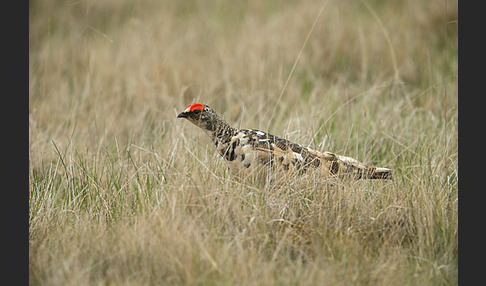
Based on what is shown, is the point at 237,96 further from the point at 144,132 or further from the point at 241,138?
the point at 241,138

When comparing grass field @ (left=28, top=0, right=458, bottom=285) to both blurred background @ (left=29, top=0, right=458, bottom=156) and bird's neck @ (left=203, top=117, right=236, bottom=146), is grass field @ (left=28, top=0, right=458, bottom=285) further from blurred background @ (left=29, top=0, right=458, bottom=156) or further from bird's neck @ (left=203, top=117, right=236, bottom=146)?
bird's neck @ (left=203, top=117, right=236, bottom=146)

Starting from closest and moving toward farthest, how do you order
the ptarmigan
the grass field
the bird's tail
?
the grass field
the ptarmigan
the bird's tail

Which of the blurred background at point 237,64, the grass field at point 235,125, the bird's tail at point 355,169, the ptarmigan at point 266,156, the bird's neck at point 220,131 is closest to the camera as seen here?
the grass field at point 235,125

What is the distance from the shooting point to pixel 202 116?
13.9 feet

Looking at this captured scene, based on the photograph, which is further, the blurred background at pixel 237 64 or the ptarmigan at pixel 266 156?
the blurred background at pixel 237 64

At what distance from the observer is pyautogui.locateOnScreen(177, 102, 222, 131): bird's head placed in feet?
13.8

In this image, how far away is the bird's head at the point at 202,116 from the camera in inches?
165

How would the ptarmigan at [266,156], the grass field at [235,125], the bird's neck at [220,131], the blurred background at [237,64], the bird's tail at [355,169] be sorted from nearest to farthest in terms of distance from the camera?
the grass field at [235,125]
the ptarmigan at [266,156]
the bird's tail at [355,169]
the bird's neck at [220,131]
the blurred background at [237,64]

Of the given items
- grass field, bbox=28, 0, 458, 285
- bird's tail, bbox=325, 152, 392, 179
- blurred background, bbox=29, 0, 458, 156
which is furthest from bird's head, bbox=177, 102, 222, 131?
blurred background, bbox=29, 0, 458, 156

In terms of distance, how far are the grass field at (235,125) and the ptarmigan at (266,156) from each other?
129mm

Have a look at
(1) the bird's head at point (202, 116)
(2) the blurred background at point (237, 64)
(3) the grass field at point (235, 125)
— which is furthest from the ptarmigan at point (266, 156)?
(2) the blurred background at point (237, 64)

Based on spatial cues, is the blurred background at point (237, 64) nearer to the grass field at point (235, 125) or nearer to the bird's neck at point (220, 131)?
the grass field at point (235, 125)

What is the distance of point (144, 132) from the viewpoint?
231 inches

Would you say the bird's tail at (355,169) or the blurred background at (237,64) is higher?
the blurred background at (237,64)
